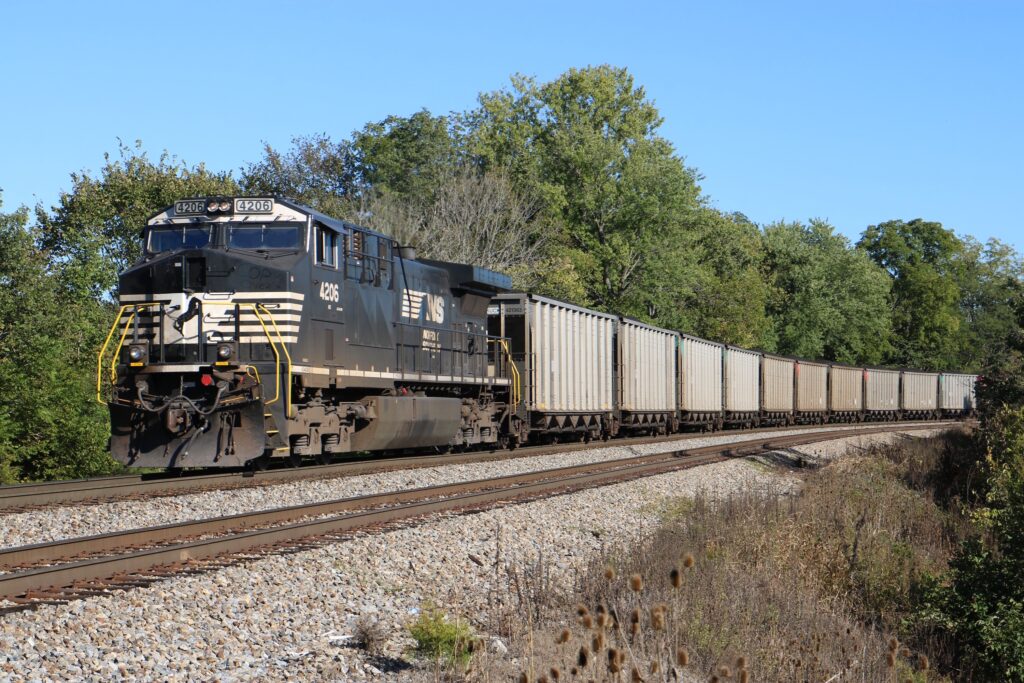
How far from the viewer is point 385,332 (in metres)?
16.9

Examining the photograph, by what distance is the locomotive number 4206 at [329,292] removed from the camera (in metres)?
14.8

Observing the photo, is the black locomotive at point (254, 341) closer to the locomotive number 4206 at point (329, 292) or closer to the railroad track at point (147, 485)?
the locomotive number 4206 at point (329, 292)

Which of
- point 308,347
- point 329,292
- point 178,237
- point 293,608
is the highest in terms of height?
point 178,237

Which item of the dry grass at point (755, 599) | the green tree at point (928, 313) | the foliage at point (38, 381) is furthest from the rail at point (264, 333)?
the green tree at point (928, 313)

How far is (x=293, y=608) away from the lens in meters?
7.02

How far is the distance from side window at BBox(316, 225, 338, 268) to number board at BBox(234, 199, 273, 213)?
72cm

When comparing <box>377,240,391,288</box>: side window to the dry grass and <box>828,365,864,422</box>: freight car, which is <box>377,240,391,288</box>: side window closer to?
the dry grass

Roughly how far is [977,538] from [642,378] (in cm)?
1804

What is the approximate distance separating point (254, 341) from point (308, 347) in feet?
2.71

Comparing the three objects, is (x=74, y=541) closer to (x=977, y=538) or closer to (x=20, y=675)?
(x=20, y=675)

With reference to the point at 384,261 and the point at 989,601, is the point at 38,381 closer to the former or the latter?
the point at 384,261

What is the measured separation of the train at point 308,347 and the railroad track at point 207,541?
2.41 meters

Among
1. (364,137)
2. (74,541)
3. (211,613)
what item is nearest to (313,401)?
(74,541)

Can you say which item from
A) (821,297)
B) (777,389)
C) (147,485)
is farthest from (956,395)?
(147,485)
